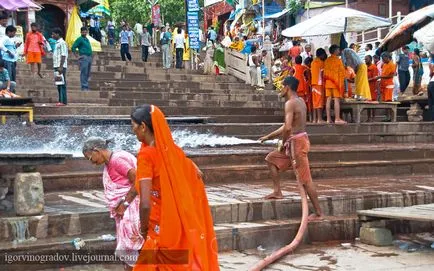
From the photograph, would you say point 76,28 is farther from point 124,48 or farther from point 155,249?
point 155,249

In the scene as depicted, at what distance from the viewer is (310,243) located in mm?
7344

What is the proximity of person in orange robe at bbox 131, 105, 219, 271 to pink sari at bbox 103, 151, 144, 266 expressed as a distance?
1.67ft

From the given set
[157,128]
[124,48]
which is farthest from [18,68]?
[157,128]

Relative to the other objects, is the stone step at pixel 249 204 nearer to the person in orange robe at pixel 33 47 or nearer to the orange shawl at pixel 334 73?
the orange shawl at pixel 334 73

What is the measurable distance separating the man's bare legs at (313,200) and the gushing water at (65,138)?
3862mm

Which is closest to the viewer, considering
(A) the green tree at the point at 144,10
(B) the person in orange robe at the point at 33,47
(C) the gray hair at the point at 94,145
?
(C) the gray hair at the point at 94,145

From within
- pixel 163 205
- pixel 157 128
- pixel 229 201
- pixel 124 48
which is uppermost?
pixel 124 48

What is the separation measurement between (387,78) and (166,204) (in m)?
11.7

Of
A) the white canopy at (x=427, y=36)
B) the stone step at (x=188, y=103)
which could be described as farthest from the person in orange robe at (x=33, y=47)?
the white canopy at (x=427, y=36)

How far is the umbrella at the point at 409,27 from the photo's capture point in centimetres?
698

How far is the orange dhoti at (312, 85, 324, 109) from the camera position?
13.0 metres

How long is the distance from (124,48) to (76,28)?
1834 millimetres

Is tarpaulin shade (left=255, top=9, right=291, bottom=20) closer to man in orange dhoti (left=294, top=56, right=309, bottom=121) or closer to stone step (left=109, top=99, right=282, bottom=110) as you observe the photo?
stone step (left=109, top=99, right=282, bottom=110)

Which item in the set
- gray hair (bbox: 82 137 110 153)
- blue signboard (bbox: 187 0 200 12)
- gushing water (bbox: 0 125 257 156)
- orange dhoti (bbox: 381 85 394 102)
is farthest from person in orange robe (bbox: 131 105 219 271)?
blue signboard (bbox: 187 0 200 12)
